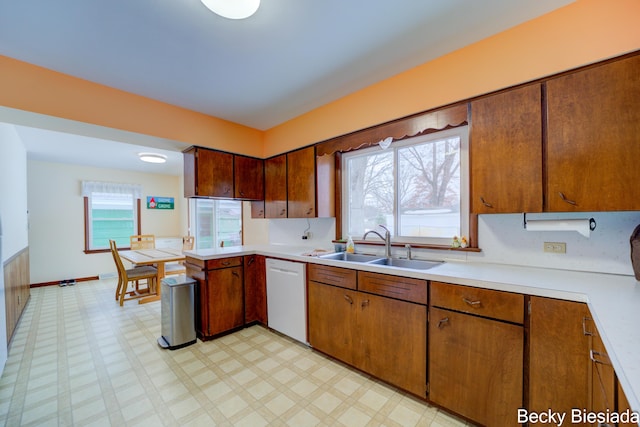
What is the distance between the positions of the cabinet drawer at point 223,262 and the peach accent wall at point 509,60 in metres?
1.81

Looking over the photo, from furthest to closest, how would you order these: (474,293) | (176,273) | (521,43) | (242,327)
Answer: (176,273), (242,327), (521,43), (474,293)

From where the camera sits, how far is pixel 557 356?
4.11 feet

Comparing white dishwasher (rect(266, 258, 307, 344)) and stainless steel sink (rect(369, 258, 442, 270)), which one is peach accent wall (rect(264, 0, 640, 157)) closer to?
stainless steel sink (rect(369, 258, 442, 270))

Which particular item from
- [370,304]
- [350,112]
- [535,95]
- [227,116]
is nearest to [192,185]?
[227,116]

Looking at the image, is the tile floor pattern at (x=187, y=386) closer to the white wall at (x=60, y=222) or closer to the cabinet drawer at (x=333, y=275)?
the cabinet drawer at (x=333, y=275)

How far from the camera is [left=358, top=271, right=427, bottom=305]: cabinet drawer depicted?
1.69 metres

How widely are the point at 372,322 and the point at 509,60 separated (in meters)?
2.07

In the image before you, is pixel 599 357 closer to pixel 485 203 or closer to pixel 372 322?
pixel 485 203

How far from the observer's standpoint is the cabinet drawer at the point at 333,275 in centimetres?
207

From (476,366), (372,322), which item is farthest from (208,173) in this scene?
(476,366)

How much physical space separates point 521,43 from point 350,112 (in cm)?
138

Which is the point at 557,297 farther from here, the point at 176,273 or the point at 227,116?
the point at 176,273

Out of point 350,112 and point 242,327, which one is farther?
point 242,327

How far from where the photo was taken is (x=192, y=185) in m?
2.95
